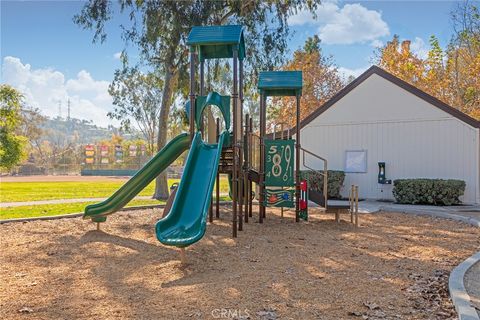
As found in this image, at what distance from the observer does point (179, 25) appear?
553 inches

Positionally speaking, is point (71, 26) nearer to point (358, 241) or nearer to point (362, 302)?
point (358, 241)

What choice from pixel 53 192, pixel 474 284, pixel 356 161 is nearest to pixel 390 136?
pixel 356 161

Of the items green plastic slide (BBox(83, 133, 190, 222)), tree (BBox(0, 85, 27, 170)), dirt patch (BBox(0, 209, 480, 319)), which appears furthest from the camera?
tree (BBox(0, 85, 27, 170))

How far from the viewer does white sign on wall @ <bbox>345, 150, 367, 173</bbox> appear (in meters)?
16.4

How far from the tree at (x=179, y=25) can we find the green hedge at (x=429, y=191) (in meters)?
6.65

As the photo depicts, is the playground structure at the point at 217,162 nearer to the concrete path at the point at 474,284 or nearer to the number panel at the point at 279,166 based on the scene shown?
the number panel at the point at 279,166

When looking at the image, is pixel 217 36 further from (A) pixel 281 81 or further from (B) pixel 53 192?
(B) pixel 53 192

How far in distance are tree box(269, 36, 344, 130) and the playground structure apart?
67.5 ft

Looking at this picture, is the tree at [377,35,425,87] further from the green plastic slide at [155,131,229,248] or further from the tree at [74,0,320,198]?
the green plastic slide at [155,131,229,248]

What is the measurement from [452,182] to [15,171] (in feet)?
185

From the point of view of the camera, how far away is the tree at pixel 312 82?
31500 millimetres

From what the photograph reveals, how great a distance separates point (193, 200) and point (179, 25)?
919 cm

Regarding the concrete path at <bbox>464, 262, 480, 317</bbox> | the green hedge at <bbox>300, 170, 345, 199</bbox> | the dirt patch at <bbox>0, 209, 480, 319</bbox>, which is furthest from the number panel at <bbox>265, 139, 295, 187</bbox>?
the green hedge at <bbox>300, 170, 345, 199</bbox>

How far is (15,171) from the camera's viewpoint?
2215 inches
